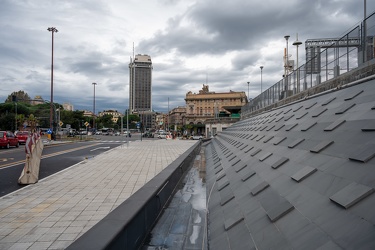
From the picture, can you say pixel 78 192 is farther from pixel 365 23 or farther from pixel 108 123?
pixel 108 123

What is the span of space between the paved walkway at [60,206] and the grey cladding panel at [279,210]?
4.10m

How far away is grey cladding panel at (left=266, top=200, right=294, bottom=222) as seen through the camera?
102 inches

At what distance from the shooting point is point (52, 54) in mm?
42656

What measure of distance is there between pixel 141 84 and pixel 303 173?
555 ft

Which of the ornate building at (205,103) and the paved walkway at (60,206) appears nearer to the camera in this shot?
the paved walkway at (60,206)

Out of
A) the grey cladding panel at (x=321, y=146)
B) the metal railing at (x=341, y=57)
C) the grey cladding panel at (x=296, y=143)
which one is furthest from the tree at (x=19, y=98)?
the grey cladding panel at (x=321, y=146)

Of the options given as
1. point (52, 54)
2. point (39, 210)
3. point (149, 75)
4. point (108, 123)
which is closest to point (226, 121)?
point (52, 54)

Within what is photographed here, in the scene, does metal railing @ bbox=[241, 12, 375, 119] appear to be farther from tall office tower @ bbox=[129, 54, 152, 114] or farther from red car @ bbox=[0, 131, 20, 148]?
tall office tower @ bbox=[129, 54, 152, 114]

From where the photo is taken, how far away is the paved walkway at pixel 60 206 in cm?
546

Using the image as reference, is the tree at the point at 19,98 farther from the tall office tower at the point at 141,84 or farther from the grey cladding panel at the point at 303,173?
the tall office tower at the point at 141,84

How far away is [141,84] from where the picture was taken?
168 metres

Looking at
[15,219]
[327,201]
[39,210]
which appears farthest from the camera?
[39,210]

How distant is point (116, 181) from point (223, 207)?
26.0 feet

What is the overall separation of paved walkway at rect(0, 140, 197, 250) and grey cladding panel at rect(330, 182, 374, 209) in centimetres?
478
